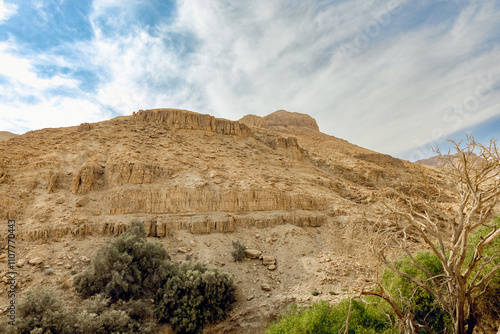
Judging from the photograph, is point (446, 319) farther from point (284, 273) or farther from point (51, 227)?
point (51, 227)

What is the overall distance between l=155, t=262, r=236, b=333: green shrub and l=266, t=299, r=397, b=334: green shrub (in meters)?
4.60

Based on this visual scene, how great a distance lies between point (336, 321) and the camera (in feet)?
31.1

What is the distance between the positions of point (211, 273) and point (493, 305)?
1182 centimetres

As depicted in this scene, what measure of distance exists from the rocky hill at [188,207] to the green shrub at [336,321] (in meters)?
2.88

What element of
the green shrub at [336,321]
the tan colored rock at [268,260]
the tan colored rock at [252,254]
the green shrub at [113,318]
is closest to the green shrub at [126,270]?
the green shrub at [113,318]

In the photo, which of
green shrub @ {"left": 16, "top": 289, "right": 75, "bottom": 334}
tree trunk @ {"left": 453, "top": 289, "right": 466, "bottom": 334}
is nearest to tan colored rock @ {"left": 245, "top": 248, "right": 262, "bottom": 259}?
green shrub @ {"left": 16, "top": 289, "right": 75, "bottom": 334}

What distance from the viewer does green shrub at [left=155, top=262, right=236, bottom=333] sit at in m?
12.6

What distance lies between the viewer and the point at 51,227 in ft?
52.9

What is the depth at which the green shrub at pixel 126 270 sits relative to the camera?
1281 centimetres

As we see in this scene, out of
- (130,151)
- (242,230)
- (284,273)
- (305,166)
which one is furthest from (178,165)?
(305,166)

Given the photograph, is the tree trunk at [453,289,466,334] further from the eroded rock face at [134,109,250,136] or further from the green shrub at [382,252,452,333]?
the eroded rock face at [134,109,250,136]

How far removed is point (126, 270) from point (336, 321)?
10845 mm

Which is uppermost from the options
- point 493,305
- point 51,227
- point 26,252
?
point 51,227

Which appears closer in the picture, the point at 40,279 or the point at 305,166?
the point at 40,279
